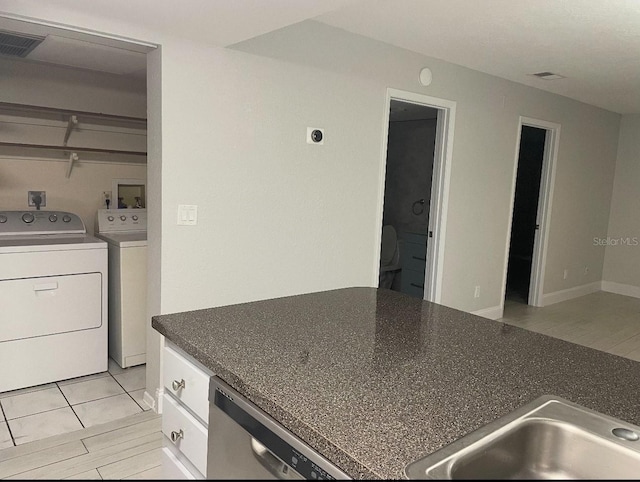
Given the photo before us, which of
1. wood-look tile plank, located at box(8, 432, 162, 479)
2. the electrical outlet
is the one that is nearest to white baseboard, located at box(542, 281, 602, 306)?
wood-look tile plank, located at box(8, 432, 162, 479)

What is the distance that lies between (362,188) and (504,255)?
2.14 m

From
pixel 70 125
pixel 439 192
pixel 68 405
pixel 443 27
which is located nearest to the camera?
pixel 68 405

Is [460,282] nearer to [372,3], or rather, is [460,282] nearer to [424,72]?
[424,72]

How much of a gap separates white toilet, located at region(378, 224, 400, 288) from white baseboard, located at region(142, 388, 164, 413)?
2878 millimetres

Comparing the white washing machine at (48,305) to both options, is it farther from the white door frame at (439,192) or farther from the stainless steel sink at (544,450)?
the stainless steel sink at (544,450)

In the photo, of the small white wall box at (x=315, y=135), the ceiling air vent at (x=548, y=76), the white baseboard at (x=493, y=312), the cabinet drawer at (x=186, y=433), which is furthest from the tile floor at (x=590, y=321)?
the cabinet drawer at (x=186, y=433)

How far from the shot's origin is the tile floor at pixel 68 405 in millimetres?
2637

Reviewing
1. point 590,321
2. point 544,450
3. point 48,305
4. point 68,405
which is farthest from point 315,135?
point 590,321

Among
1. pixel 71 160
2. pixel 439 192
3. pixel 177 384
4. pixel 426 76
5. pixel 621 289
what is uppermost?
pixel 426 76

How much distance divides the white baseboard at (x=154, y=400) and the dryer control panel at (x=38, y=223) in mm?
1355

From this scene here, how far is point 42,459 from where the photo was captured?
2348 mm

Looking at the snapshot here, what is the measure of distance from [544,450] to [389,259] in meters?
4.43

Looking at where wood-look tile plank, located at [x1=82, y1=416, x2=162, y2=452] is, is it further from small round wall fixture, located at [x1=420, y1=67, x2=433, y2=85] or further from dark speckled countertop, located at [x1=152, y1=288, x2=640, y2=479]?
small round wall fixture, located at [x1=420, y1=67, x2=433, y2=85]

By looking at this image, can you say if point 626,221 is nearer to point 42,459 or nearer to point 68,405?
point 68,405
